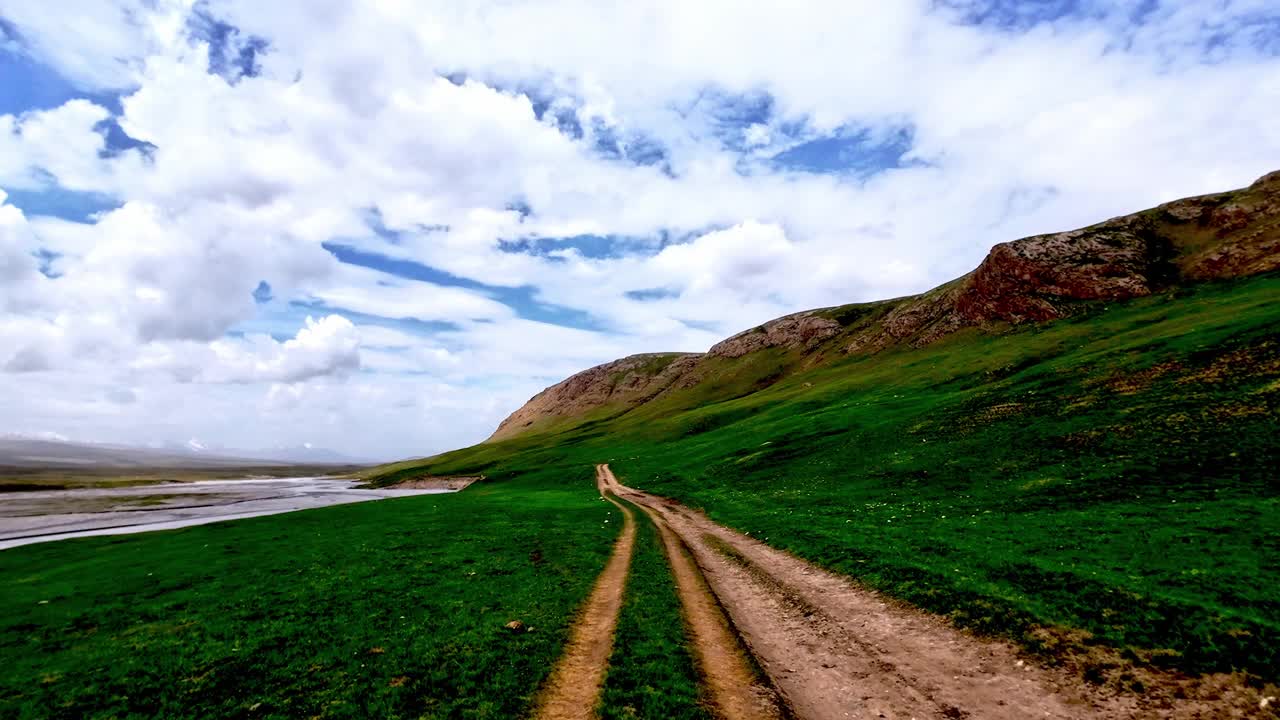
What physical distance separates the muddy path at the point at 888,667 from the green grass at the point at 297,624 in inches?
279

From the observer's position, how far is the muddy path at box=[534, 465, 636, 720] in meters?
13.4

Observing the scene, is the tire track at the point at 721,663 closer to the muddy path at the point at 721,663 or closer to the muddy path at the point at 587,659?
the muddy path at the point at 721,663

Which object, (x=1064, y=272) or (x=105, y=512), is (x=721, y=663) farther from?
(x=1064, y=272)

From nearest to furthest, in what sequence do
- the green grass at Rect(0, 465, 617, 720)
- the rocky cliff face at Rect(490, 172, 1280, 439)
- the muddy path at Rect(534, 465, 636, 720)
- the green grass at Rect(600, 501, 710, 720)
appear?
the green grass at Rect(600, 501, 710, 720) → the muddy path at Rect(534, 465, 636, 720) → the green grass at Rect(0, 465, 617, 720) → the rocky cliff face at Rect(490, 172, 1280, 439)

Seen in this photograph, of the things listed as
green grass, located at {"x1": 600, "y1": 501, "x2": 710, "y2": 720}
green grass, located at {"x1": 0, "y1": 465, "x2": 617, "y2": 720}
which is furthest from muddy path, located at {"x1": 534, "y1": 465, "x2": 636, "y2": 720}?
green grass, located at {"x1": 0, "y1": 465, "x2": 617, "y2": 720}

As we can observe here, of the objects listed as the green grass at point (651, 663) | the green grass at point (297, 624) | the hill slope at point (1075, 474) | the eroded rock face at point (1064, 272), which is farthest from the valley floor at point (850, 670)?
the eroded rock face at point (1064, 272)

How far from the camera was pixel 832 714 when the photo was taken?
12852 millimetres

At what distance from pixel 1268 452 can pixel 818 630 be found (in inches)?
1320

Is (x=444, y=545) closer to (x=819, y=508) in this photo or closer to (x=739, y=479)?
(x=819, y=508)

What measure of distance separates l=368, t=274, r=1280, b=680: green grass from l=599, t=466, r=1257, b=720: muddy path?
1.52 metres

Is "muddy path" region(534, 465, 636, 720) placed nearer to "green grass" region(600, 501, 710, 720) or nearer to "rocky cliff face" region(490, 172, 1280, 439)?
"green grass" region(600, 501, 710, 720)

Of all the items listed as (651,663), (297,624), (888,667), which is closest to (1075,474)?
(888,667)

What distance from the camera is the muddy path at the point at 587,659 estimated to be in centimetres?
1341

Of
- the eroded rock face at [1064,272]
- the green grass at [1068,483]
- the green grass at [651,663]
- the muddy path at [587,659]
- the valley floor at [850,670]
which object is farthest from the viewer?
the eroded rock face at [1064,272]
